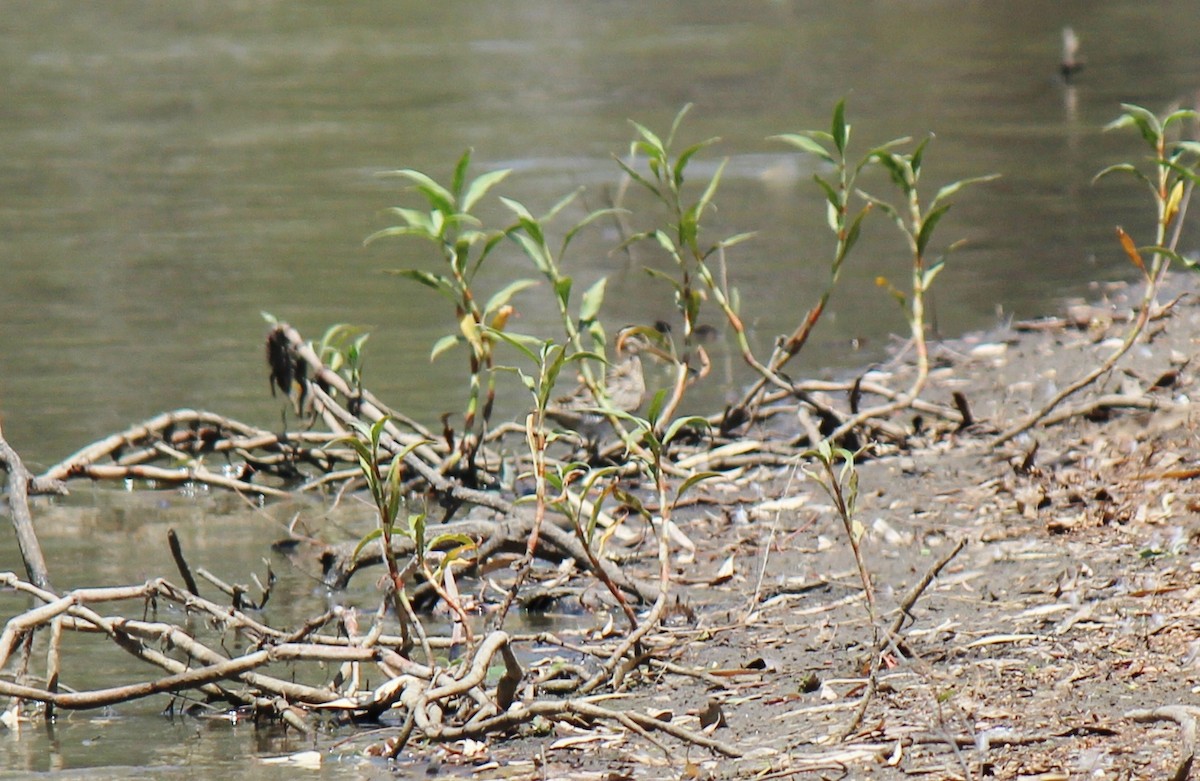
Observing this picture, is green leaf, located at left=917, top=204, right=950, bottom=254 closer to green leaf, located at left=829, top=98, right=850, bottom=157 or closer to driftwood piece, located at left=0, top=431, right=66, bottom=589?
green leaf, located at left=829, top=98, right=850, bottom=157

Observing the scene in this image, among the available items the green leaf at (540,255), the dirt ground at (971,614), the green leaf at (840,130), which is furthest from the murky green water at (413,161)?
the green leaf at (840,130)

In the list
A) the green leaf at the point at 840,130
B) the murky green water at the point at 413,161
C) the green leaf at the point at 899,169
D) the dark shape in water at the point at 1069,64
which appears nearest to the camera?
the green leaf at the point at 840,130

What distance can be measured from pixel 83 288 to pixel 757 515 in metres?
5.56

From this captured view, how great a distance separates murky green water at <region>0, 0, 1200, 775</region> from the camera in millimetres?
8055

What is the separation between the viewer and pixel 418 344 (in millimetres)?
8391

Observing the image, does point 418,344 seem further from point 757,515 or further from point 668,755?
point 668,755

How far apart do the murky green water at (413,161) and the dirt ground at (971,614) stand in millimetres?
1220

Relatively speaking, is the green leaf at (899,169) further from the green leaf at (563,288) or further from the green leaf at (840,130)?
the green leaf at (563,288)

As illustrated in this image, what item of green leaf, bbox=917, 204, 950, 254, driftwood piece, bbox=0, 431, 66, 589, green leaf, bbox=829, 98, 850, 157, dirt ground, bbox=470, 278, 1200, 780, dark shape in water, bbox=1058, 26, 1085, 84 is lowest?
dirt ground, bbox=470, 278, 1200, 780

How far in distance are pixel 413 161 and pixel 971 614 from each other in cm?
1067

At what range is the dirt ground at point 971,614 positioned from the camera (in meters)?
3.46

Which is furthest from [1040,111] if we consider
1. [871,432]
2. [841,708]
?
[841,708]

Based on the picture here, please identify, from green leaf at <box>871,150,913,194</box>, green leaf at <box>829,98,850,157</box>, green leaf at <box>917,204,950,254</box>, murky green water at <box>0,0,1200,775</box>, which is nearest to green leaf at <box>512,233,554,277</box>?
green leaf at <box>829,98,850,157</box>

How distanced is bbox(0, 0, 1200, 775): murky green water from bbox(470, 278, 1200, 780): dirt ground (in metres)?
1.22
